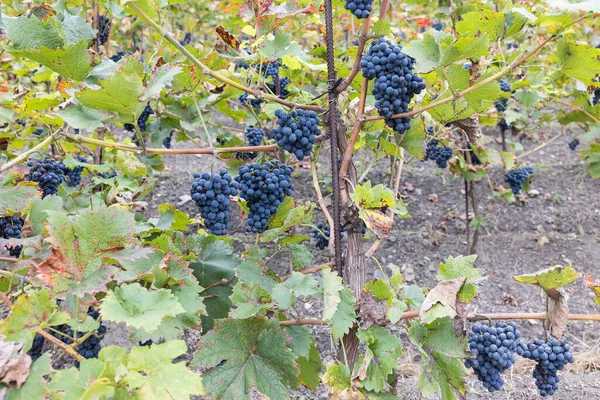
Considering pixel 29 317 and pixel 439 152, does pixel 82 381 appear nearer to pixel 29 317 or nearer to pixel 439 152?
pixel 29 317

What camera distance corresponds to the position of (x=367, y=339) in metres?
1.59

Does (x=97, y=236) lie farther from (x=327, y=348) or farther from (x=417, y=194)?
(x=417, y=194)

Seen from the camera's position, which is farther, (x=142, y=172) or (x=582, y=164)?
(x=582, y=164)

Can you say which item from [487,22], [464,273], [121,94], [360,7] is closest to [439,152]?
[487,22]

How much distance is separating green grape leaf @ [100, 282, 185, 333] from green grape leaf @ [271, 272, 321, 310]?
0.40m

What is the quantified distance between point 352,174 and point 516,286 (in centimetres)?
233

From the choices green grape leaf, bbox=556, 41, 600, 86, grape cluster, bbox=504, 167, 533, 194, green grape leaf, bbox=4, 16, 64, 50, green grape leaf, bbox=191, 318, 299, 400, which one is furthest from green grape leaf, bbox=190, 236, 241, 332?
grape cluster, bbox=504, 167, 533, 194

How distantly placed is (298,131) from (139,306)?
73 cm

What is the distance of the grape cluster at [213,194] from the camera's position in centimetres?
169

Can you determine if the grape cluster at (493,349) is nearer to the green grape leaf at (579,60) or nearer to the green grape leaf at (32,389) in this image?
the green grape leaf at (579,60)

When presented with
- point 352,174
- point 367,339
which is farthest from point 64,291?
point 352,174

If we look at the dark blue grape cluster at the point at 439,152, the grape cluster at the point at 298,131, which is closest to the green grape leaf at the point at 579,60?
the grape cluster at the point at 298,131

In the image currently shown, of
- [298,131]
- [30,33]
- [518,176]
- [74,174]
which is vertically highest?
[30,33]

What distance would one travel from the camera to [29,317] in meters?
1.07
